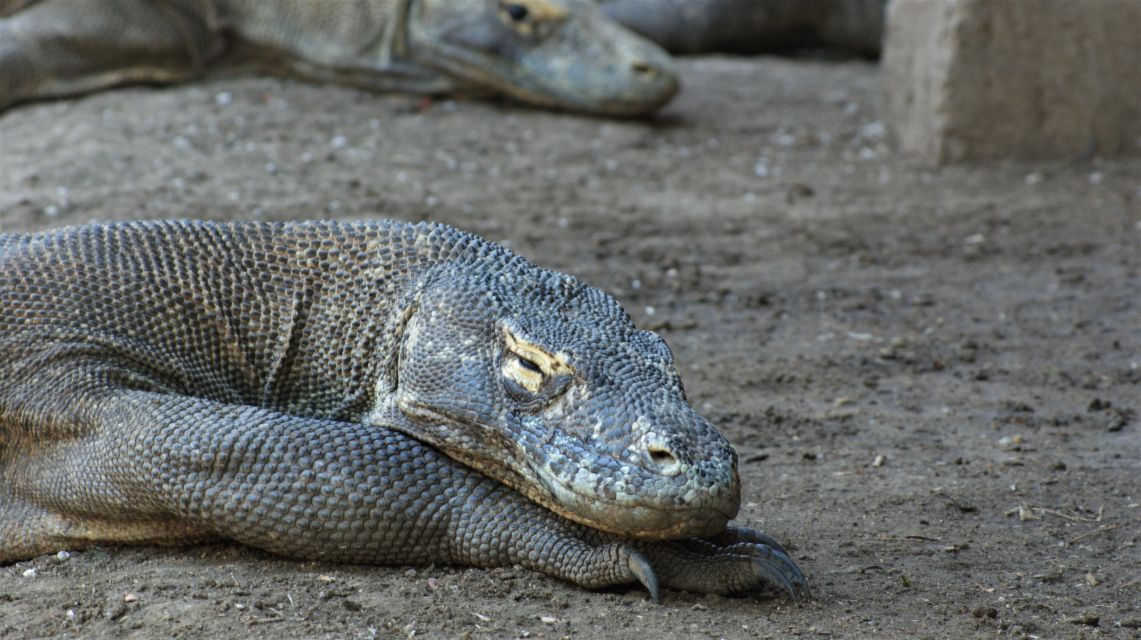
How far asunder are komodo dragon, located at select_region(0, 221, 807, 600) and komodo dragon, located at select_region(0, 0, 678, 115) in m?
5.64

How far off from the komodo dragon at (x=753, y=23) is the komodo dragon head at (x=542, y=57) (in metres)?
2.06

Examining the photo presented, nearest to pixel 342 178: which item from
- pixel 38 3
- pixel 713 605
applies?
pixel 38 3

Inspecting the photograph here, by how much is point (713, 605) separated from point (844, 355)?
8.47 feet

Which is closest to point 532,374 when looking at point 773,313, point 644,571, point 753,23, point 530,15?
point 644,571

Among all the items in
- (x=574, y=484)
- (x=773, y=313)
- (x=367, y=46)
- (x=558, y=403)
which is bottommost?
(x=773, y=313)

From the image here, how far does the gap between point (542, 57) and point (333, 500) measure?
645 cm

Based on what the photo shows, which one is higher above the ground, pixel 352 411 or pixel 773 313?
pixel 352 411

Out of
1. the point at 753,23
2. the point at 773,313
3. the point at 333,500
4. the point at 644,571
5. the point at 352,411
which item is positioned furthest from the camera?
the point at 753,23

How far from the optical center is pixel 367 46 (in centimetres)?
948

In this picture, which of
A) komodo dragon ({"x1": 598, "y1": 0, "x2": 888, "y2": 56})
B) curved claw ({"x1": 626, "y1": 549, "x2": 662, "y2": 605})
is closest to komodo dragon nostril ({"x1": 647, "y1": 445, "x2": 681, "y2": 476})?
curved claw ({"x1": 626, "y1": 549, "x2": 662, "y2": 605})

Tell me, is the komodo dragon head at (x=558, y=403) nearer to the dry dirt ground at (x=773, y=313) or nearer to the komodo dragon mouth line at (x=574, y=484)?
the komodo dragon mouth line at (x=574, y=484)

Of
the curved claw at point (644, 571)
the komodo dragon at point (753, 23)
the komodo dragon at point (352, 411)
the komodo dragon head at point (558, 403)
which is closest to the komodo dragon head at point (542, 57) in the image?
the komodo dragon at point (753, 23)

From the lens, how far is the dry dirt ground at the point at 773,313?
10.2 feet

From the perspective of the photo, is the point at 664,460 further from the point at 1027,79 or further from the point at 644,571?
the point at 1027,79
